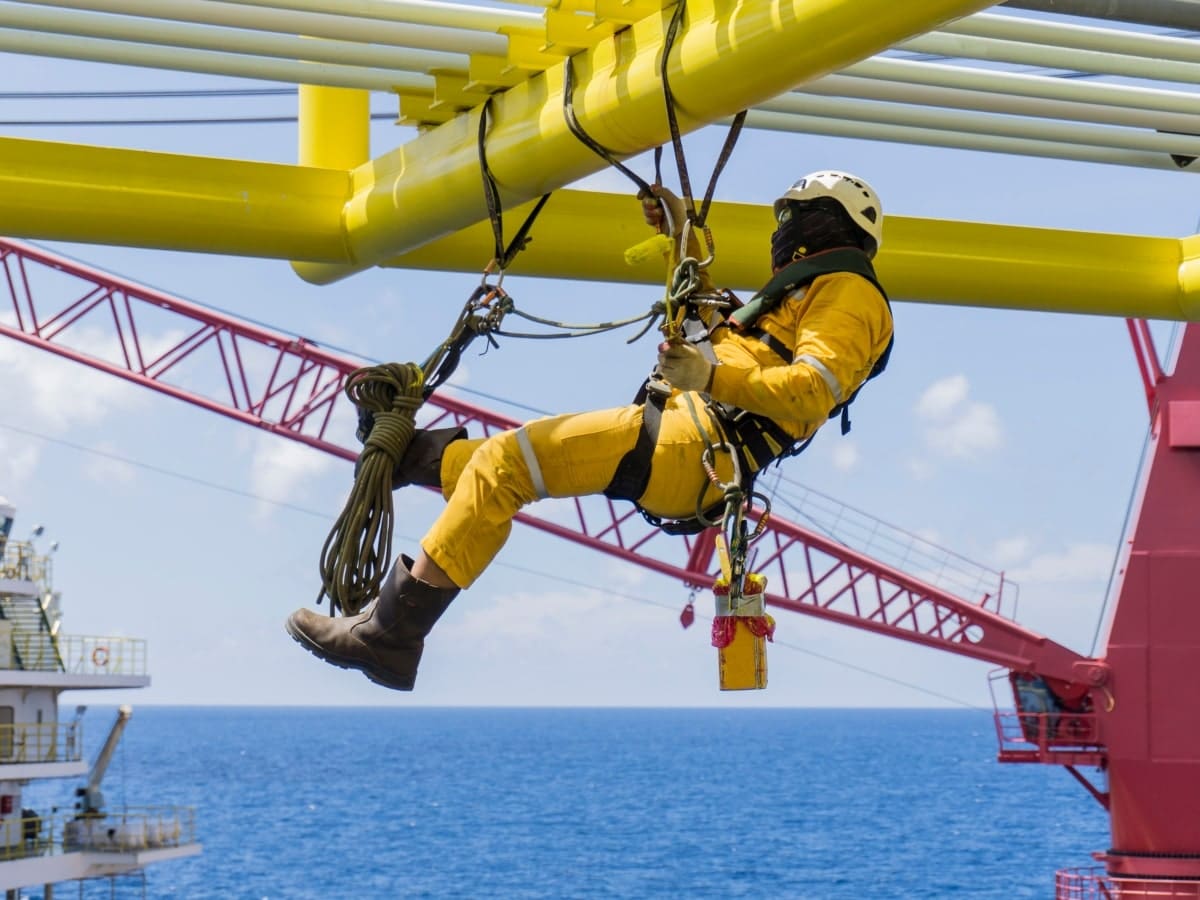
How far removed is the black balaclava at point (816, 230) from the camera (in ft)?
14.9

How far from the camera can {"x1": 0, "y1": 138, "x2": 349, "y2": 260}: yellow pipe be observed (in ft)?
18.7

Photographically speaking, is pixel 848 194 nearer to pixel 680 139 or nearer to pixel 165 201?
pixel 680 139

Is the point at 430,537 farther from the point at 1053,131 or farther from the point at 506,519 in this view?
the point at 1053,131

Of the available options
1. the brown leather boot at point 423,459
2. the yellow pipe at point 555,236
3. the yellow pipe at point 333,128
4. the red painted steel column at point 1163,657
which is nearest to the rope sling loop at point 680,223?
the brown leather boot at point 423,459

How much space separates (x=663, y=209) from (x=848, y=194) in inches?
18.2

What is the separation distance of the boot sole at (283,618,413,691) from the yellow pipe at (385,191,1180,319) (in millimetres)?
1791

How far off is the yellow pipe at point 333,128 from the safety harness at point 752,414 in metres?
2.24

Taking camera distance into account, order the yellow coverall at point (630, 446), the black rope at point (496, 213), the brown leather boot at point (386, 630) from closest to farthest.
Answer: the yellow coverall at point (630, 446), the brown leather boot at point (386, 630), the black rope at point (496, 213)

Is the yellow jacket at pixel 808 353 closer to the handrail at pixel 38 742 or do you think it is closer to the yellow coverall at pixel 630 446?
the yellow coverall at pixel 630 446

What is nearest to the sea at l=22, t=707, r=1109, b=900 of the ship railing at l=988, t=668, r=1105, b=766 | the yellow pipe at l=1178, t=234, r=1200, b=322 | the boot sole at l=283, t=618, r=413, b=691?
the ship railing at l=988, t=668, r=1105, b=766

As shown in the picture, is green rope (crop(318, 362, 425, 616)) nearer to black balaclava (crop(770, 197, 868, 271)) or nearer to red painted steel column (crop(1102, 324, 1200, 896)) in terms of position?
black balaclava (crop(770, 197, 868, 271))

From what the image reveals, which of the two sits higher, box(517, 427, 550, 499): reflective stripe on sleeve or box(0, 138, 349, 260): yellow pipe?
box(0, 138, 349, 260): yellow pipe

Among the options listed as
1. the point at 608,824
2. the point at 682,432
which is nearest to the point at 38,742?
the point at 682,432

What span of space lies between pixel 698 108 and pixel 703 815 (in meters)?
71.6
